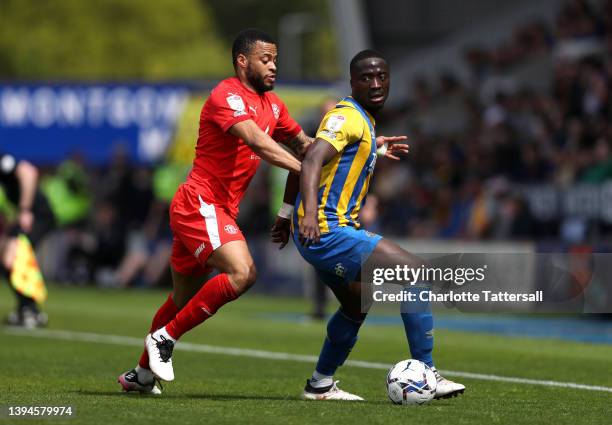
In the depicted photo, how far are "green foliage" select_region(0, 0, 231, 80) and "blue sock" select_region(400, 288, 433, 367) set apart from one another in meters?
55.7

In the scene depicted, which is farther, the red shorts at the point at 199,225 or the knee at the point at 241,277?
the red shorts at the point at 199,225

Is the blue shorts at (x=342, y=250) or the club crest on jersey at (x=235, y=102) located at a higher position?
the club crest on jersey at (x=235, y=102)

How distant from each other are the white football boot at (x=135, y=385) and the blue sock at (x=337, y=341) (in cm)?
107

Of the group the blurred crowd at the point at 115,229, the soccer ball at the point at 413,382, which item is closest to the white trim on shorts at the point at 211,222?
the soccer ball at the point at 413,382

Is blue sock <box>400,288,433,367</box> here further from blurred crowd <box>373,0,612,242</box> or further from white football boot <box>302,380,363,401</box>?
blurred crowd <box>373,0,612,242</box>

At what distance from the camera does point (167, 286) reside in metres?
24.7

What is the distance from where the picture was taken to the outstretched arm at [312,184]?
8.07m

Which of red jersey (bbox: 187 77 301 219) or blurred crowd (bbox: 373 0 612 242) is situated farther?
blurred crowd (bbox: 373 0 612 242)

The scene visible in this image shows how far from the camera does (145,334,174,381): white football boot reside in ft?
28.1

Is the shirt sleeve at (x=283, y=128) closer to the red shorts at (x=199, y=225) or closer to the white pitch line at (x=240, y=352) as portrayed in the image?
the red shorts at (x=199, y=225)

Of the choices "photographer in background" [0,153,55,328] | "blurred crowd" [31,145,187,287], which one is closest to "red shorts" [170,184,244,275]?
"photographer in background" [0,153,55,328]

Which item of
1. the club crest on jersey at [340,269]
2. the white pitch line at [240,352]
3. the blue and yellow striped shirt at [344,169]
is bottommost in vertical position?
the white pitch line at [240,352]

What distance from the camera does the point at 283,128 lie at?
920cm

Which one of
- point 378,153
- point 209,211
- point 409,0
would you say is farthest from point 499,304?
point 409,0
